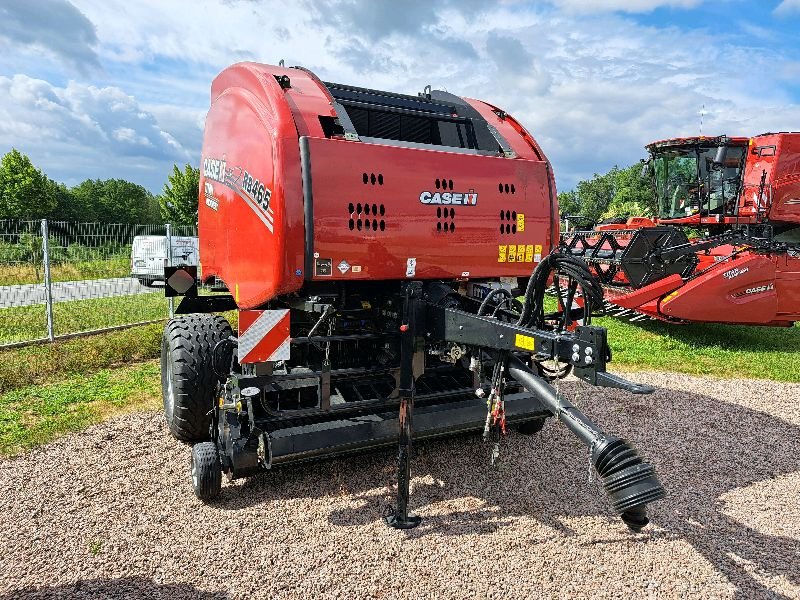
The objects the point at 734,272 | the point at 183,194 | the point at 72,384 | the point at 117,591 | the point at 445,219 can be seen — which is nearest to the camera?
the point at 117,591

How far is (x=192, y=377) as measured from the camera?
3.92m

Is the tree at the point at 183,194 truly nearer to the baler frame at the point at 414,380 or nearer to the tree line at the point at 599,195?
the tree line at the point at 599,195

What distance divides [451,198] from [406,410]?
136cm

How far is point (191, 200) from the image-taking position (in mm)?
41438

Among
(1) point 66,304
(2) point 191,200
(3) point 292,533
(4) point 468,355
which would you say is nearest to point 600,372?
(4) point 468,355

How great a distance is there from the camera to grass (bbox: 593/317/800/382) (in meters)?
6.95

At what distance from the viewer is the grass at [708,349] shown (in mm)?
6945

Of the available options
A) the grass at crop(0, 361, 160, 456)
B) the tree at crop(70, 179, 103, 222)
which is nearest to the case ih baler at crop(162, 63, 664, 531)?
the grass at crop(0, 361, 160, 456)

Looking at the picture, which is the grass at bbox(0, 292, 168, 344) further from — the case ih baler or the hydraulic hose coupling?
the hydraulic hose coupling

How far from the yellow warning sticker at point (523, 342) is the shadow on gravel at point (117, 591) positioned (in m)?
1.76

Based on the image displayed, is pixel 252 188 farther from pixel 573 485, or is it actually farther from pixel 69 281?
pixel 69 281

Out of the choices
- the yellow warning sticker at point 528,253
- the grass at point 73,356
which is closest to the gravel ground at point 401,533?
the yellow warning sticker at point 528,253

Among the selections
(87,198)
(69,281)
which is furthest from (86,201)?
(69,281)

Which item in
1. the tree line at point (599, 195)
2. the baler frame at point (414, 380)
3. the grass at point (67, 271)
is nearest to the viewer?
the baler frame at point (414, 380)
